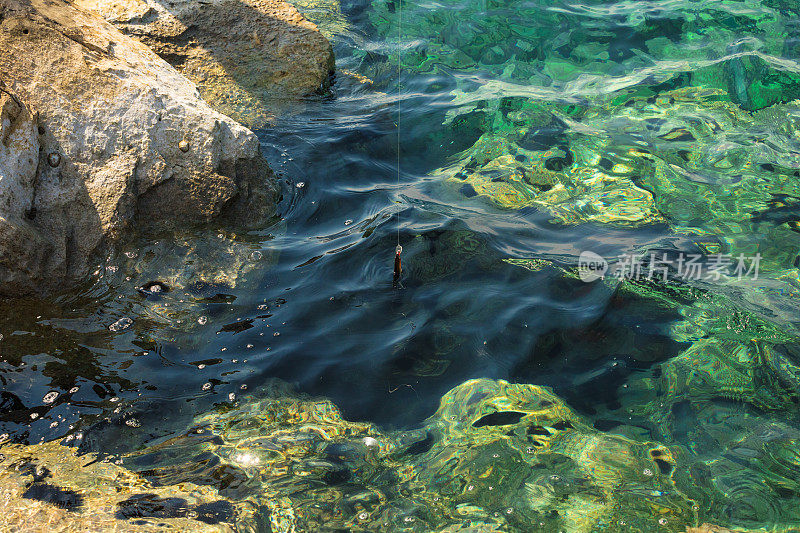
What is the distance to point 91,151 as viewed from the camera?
4082mm

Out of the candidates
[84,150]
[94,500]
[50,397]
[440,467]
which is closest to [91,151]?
[84,150]

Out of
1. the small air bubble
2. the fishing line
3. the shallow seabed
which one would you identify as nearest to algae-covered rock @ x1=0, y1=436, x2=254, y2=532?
the shallow seabed

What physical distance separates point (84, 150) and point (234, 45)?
8.13ft

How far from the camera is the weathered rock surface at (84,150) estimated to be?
3.87 meters

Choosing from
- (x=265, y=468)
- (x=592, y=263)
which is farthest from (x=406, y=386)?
(x=592, y=263)

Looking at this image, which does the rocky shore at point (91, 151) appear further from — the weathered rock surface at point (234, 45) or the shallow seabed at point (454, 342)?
the weathered rock surface at point (234, 45)

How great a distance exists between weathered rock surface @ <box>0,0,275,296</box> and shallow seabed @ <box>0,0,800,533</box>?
20 centimetres

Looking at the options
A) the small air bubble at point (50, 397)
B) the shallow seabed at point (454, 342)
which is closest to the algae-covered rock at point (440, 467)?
the shallow seabed at point (454, 342)

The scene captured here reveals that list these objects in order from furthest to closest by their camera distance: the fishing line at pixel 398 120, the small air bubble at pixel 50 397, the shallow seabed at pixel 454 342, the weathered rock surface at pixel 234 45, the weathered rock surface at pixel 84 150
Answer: the weathered rock surface at pixel 234 45
the fishing line at pixel 398 120
the weathered rock surface at pixel 84 150
the small air bubble at pixel 50 397
the shallow seabed at pixel 454 342

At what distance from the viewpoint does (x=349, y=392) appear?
355 cm

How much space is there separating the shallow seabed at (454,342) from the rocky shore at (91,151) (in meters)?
0.20

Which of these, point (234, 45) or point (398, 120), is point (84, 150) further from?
point (398, 120)

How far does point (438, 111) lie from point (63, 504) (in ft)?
15.9

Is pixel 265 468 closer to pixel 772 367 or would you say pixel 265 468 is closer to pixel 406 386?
pixel 406 386
